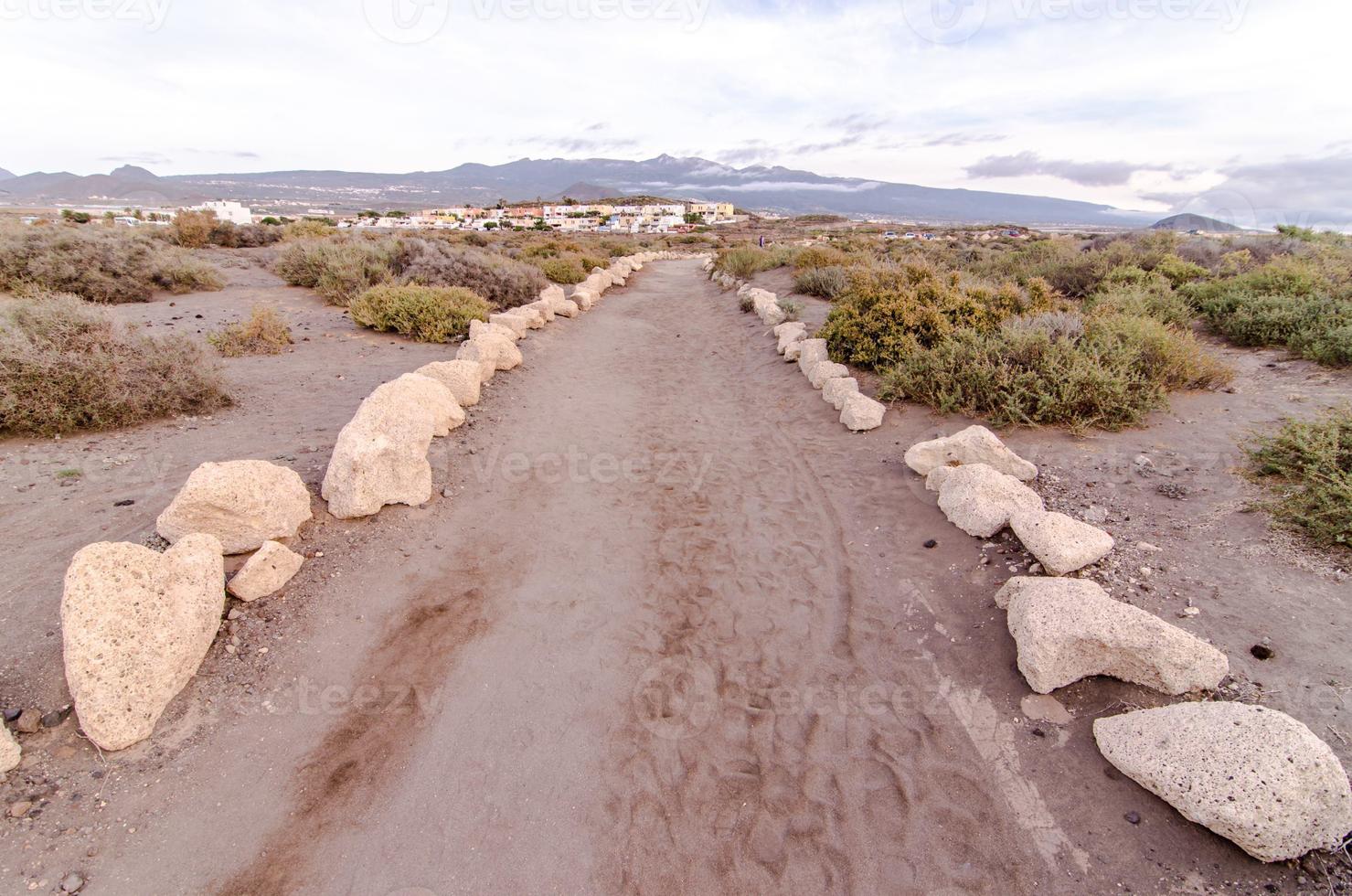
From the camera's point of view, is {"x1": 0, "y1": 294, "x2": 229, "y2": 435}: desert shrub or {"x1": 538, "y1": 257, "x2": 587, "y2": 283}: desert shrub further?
{"x1": 538, "y1": 257, "x2": 587, "y2": 283}: desert shrub

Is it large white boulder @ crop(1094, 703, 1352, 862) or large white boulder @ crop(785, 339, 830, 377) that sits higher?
large white boulder @ crop(785, 339, 830, 377)

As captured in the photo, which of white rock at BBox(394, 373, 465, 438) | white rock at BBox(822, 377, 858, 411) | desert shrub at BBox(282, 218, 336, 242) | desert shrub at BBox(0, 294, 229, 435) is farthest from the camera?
desert shrub at BBox(282, 218, 336, 242)

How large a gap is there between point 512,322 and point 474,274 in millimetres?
3957

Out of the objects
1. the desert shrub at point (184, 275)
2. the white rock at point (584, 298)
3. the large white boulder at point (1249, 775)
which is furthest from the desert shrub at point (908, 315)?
the desert shrub at point (184, 275)

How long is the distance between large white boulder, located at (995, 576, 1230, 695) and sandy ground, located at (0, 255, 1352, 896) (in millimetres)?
134

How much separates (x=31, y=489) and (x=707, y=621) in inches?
214

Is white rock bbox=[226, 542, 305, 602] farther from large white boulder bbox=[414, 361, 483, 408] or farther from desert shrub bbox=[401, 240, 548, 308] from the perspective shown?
desert shrub bbox=[401, 240, 548, 308]

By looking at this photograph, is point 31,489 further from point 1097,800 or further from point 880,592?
point 1097,800

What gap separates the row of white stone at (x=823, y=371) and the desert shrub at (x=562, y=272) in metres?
7.79

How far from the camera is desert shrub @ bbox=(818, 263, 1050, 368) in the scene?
835 centimetres

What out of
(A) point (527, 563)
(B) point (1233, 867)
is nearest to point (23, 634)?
(A) point (527, 563)

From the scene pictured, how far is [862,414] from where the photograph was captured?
7.05 metres

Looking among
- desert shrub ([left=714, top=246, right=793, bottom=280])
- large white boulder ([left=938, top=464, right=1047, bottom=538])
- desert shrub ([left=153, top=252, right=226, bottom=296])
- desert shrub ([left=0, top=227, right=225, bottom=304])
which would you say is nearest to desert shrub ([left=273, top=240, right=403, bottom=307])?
desert shrub ([left=153, top=252, right=226, bottom=296])

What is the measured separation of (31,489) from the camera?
4625 mm
